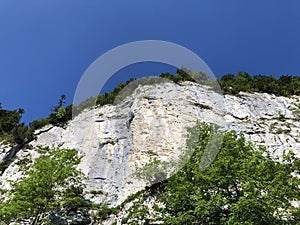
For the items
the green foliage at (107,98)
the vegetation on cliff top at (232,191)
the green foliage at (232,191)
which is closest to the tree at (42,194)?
the vegetation on cliff top at (232,191)

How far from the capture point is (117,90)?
124 feet

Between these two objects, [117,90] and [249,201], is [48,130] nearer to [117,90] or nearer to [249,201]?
[117,90]

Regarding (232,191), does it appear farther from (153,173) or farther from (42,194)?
(42,194)

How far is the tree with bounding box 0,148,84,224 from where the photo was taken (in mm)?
16750

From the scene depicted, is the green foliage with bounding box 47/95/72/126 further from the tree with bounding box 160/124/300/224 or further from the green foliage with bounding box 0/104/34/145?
the tree with bounding box 160/124/300/224

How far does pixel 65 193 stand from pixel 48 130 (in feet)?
53.2

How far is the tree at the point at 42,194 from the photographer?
16.8 m

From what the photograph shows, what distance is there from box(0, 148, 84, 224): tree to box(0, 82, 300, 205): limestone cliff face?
8.84 ft

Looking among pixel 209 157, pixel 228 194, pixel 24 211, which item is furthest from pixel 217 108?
pixel 24 211

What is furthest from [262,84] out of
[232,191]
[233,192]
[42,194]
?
[42,194]

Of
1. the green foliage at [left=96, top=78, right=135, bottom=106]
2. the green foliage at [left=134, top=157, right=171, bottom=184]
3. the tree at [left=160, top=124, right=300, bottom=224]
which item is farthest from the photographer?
the green foliage at [left=96, top=78, right=135, bottom=106]

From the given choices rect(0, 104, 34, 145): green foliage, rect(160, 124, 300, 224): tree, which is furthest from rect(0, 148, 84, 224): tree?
rect(0, 104, 34, 145): green foliage

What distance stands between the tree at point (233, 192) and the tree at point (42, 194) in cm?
716

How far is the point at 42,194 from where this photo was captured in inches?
692
